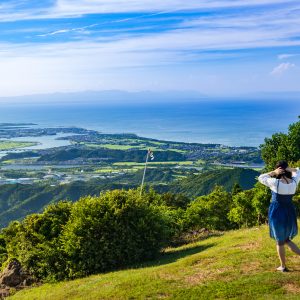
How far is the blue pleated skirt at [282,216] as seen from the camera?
934 cm

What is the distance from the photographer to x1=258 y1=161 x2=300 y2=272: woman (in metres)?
9.23

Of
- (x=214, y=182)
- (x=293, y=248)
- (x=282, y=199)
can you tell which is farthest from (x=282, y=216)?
(x=214, y=182)

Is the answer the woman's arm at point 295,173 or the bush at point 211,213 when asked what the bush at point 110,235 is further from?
the bush at point 211,213

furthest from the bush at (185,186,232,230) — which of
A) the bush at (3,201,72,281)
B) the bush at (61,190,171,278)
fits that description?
the bush at (61,190,171,278)

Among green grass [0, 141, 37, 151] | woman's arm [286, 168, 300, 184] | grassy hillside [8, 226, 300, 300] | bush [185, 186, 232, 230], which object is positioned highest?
woman's arm [286, 168, 300, 184]

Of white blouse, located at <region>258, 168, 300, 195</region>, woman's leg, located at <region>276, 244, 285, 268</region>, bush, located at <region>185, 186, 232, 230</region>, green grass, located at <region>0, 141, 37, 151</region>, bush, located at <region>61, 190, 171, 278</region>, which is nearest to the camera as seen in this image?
white blouse, located at <region>258, 168, 300, 195</region>

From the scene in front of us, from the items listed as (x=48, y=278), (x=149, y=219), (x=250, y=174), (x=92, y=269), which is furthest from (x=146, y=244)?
(x=250, y=174)

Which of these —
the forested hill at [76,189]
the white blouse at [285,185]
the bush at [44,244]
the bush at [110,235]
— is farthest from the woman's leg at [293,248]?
the forested hill at [76,189]

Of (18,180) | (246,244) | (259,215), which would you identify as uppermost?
(246,244)

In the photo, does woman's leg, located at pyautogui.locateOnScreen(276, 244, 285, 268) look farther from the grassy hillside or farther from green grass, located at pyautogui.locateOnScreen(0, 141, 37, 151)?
green grass, located at pyautogui.locateOnScreen(0, 141, 37, 151)

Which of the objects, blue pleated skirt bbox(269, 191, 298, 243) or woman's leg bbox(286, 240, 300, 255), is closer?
blue pleated skirt bbox(269, 191, 298, 243)

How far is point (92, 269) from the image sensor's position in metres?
14.9

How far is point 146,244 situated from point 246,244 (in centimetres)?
362

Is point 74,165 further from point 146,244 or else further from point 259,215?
point 146,244
